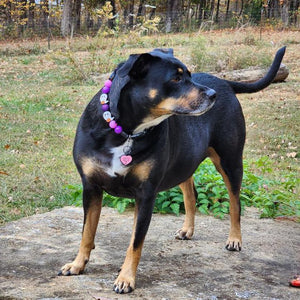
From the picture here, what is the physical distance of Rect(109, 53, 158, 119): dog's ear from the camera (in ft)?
10.3

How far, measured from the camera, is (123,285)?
3324mm

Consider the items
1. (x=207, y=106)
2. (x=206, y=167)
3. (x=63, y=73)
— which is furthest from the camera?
(x=63, y=73)

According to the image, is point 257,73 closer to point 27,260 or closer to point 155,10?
point 27,260

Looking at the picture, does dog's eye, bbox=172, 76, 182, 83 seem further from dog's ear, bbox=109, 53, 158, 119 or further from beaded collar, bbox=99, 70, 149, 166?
beaded collar, bbox=99, 70, 149, 166

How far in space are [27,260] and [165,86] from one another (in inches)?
69.5

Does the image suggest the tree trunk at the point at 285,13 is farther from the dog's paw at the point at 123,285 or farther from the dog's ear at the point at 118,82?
the dog's paw at the point at 123,285

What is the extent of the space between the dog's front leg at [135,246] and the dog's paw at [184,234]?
1321 mm

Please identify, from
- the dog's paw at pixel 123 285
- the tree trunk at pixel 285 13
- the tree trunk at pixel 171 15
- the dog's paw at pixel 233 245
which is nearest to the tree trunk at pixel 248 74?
the dog's paw at pixel 233 245

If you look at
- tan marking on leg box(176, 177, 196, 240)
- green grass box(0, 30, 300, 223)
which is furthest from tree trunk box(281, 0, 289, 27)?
tan marking on leg box(176, 177, 196, 240)

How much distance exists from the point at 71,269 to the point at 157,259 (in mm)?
808

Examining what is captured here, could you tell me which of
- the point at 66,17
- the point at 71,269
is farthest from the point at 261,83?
the point at 66,17

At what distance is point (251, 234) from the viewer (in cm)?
496

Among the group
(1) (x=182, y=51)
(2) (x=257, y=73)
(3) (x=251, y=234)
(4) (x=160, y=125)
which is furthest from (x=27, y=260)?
(1) (x=182, y=51)

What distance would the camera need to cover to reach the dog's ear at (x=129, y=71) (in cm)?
313
